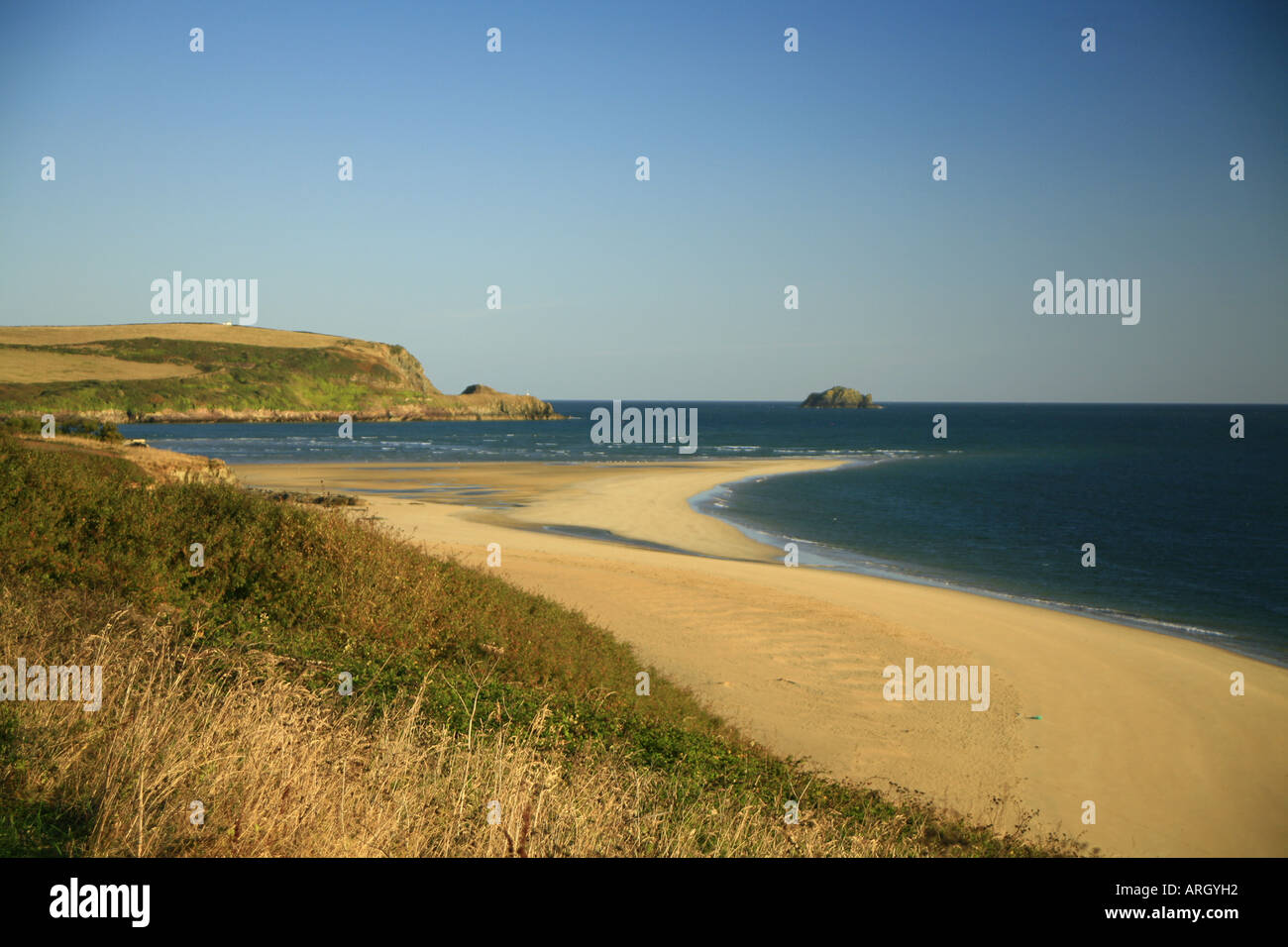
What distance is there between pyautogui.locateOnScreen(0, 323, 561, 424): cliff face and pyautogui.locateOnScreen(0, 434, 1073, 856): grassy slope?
128 m

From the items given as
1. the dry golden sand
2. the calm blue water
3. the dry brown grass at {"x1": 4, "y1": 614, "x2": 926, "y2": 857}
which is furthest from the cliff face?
the dry brown grass at {"x1": 4, "y1": 614, "x2": 926, "y2": 857}

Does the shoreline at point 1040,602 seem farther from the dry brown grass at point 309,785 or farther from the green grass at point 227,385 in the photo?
the green grass at point 227,385

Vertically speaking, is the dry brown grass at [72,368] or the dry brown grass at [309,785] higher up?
the dry brown grass at [72,368]

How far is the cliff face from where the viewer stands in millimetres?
137000

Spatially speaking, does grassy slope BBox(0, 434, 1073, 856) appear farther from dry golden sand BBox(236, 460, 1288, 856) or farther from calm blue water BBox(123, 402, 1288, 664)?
calm blue water BBox(123, 402, 1288, 664)

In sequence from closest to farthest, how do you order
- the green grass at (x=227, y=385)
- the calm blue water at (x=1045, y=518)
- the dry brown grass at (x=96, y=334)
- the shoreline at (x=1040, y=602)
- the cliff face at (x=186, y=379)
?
the shoreline at (x=1040, y=602) → the calm blue water at (x=1045, y=518) → the green grass at (x=227, y=385) → the cliff face at (x=186, y=379) → the dry brown grass at (x=96, y=334)

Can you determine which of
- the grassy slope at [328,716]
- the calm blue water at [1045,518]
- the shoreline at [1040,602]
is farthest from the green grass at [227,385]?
the grassy slope at [328,716]

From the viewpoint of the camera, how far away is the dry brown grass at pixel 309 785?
177 inches

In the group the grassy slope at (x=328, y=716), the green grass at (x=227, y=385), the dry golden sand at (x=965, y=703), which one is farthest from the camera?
the green grass at (x=227, y=385)

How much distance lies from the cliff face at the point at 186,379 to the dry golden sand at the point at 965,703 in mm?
127259

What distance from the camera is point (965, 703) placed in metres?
14.7
